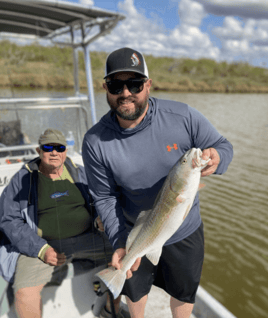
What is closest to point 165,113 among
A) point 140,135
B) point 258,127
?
point 140,135

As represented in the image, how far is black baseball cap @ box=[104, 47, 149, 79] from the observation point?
170 cm

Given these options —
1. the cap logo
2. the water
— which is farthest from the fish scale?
the water

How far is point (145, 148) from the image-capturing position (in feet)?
5.78

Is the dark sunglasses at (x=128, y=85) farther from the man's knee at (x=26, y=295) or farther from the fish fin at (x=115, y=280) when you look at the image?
the man's knee at (x=26, y=295)

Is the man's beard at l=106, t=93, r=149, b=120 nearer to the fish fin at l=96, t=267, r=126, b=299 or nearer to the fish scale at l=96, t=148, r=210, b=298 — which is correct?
the fish scale at l=96, t=148, r=210, b=298

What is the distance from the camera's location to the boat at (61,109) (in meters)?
2.67

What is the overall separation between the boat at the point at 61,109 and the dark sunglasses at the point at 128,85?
1892 mm

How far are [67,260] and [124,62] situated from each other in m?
2.02

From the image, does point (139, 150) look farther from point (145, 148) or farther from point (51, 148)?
point (51, 148)

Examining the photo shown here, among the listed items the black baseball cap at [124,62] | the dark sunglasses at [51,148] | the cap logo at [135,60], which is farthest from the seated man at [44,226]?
the cap logo at [135,60]

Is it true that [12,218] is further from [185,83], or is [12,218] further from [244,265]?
[185,83]

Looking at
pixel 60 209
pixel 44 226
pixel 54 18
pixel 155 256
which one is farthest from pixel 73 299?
pixel 54 18

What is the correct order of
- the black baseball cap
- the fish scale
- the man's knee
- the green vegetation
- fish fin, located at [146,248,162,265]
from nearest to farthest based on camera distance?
the fish scale, the black baseball cap, fish fin, located at [146,248,162,265], the man's knee, the green vegetation

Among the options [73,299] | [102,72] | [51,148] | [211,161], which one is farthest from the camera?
[102,72]
